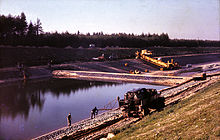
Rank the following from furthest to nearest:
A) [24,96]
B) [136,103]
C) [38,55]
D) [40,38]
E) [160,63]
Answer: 1. [40,38]
2. [38,55]
3. [160,63]
4. [24,96]
5. [136,103]

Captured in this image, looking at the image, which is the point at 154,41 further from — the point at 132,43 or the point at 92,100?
the point at 92,100

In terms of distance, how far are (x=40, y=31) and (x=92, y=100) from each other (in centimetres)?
6903

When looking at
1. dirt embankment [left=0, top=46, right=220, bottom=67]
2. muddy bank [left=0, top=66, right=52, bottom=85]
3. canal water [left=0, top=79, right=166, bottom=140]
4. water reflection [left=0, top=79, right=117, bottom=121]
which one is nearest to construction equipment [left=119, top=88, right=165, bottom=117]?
canal water [left=0, top=79, right=166, bottom=140]

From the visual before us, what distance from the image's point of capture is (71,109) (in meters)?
25.7

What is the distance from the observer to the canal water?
793 inches

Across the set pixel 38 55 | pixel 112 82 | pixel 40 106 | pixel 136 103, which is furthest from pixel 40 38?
pixel 136 103

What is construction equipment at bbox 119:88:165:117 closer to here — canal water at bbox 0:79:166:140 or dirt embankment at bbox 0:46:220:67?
canal water at bbox 0:79:166:140

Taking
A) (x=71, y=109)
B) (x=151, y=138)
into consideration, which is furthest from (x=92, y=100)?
(x=151, y=138)

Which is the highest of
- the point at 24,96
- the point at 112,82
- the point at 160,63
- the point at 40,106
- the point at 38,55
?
the point at 38,55

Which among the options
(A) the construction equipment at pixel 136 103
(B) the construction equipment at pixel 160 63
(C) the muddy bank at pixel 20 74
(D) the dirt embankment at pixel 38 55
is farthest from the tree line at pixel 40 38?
(A) the construction equipment at pixel 136 103

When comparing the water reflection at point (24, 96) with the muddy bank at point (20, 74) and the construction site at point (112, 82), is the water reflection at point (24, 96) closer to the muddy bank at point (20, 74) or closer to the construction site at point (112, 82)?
the construction site at point (112, 82)

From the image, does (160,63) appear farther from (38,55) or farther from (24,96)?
(24,96)

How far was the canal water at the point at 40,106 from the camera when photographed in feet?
66.1

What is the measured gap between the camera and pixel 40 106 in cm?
2812
